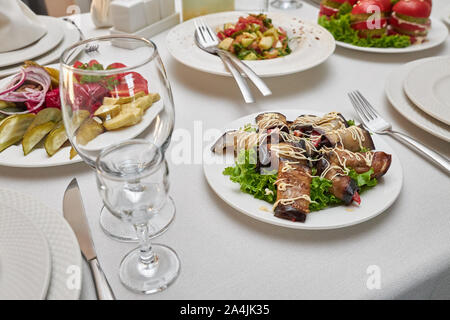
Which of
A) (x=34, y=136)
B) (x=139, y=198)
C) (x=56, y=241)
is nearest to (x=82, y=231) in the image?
(x=56, y=241)

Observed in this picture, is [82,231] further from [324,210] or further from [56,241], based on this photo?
[324,210]

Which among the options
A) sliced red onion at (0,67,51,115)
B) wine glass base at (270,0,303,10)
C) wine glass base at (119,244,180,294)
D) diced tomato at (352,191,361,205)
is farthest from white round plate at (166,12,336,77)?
wine glass base at (119,244,180,294)

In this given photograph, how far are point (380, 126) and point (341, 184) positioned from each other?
0.32 meters

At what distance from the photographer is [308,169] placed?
754mm

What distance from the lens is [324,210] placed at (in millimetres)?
692

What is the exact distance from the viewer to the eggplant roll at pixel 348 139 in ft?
2.61

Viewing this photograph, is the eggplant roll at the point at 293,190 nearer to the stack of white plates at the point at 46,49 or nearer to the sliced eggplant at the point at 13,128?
the sliced eggplant at the point at 13,128

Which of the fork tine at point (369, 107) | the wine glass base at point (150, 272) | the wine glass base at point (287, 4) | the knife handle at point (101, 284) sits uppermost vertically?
the knife handle at point (101, 284)

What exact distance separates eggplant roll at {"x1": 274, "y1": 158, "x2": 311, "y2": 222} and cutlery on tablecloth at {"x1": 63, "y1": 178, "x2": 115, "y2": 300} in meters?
0.29

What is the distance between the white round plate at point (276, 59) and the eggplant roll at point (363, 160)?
14.9 inches

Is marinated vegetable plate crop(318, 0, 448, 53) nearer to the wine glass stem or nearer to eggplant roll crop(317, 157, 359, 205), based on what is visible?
eggplant roll crop(317, 157, 359, 205)

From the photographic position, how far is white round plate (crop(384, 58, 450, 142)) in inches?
35.3

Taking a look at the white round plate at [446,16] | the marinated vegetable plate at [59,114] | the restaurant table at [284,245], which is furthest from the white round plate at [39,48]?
the white round plate at [446,16]
